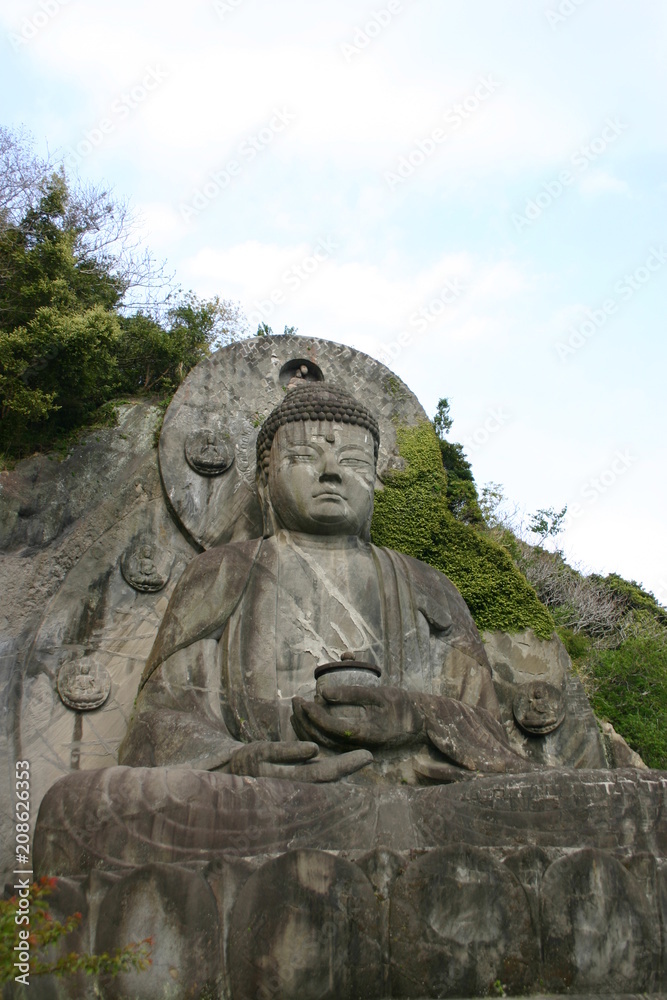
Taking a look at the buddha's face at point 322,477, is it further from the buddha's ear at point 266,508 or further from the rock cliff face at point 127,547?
the rock cliff face at point 127,547

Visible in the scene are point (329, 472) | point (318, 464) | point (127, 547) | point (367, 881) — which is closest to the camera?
point (367, 881)

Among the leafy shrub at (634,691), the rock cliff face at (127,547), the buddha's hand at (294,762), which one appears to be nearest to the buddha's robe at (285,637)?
the buddha's hand at (294,762)

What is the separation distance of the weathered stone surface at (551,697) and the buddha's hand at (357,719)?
1840 millimetres

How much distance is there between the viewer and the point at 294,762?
4980 millimetres

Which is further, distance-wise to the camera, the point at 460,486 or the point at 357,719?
the point at 460,486

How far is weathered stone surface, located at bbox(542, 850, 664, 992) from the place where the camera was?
4152 millimetres

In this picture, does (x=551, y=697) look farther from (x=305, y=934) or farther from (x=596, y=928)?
(x=305, y=934)

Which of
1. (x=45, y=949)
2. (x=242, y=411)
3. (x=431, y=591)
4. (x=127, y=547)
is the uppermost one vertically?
(x=242, y=411)

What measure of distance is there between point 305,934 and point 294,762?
1056 mm

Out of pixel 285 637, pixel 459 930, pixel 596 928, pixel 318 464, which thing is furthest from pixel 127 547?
pixel 596 928

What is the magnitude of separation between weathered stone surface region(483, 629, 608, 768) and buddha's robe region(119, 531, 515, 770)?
671mm

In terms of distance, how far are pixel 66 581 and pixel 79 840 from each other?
10.5ft

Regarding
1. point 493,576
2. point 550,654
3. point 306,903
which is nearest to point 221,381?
point 493,576

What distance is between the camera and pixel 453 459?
9648 millimetres
